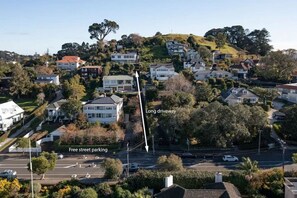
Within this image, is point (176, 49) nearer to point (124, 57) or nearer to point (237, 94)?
point (124, 57)

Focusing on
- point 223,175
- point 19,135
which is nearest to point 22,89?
point 19,135

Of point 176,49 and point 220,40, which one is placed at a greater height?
point 220,40

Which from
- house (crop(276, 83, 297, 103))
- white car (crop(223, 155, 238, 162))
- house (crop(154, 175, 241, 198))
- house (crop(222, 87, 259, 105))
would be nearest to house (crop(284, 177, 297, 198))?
house (crop(154, 175, 241, 198))

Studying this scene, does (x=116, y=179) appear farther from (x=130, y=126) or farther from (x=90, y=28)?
(x=90, y=28)

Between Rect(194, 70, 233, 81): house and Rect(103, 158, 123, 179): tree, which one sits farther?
Rect(194, 70, 233, 81): house

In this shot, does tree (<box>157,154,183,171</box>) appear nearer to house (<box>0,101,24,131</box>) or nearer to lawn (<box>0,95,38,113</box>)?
house (<box>0,101,24,131</box>)

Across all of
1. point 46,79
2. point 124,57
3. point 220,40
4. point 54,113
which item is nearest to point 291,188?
point 54,113
